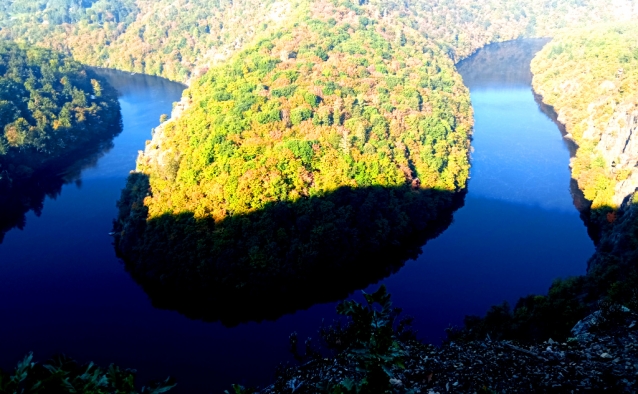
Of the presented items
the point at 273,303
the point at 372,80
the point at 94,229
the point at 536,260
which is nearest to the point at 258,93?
the point at 372,80

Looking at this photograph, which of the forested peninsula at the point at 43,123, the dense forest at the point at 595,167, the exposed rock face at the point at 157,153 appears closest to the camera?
the dense forest at the point at 595,167

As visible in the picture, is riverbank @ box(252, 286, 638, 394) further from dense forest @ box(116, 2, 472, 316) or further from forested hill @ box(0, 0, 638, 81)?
forested hill @ box(0, 0, 638, 81)

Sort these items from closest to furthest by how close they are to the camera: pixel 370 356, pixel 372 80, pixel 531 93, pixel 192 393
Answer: pixel 370 356, pixel 192 393, pixel 372 80, pixel 531 93

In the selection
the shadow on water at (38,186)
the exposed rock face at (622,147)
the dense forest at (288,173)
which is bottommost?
the exposed rock face at (622,147)

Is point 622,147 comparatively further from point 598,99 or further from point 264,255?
point 264,255

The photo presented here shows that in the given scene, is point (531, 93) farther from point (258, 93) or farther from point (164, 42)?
point (164, 42)

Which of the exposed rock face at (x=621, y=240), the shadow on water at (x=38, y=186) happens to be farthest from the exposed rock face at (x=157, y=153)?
the exposed rock face at (x=621, y=240)

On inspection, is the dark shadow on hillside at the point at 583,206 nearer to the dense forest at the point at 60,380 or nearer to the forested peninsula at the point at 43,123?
the dense forest at the point at 60,380
